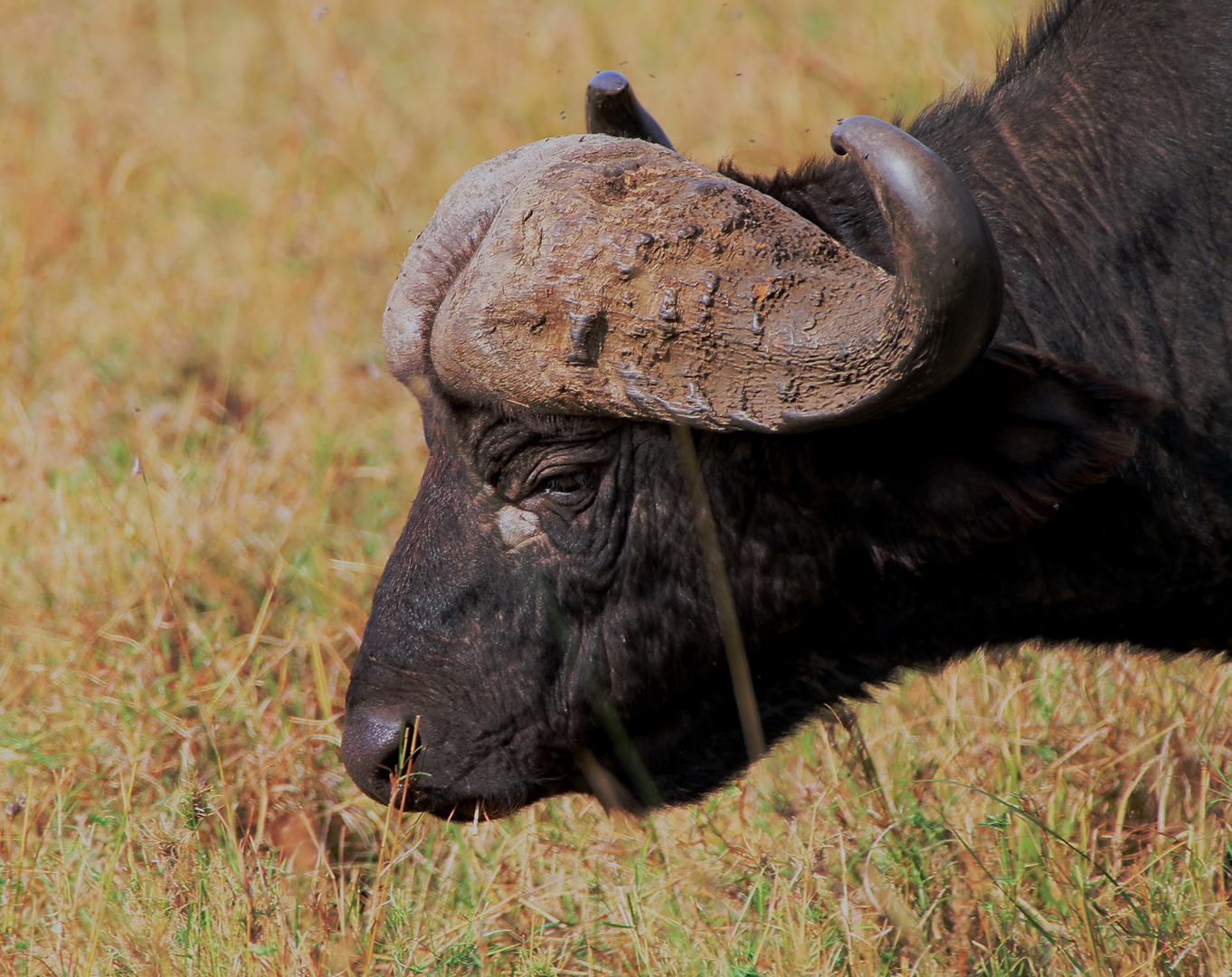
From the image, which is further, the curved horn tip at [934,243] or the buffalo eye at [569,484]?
the buffalo eye at [569,484]

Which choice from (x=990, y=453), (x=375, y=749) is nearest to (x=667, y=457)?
(x=990, y=453)

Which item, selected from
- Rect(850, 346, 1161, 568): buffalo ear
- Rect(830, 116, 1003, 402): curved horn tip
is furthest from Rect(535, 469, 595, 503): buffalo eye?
Rect(830, 116, 1003, 402): curved horn tip

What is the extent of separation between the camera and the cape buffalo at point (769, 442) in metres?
2.75

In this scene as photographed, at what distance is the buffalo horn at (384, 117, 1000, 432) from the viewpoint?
2580 mm

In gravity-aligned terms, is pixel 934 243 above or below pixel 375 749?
above

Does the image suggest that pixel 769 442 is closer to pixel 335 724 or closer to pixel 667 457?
pixel 667 457

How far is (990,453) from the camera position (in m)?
2.88

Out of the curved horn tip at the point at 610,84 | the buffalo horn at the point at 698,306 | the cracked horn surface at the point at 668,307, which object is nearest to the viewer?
the buffalo horn at the point at 698,306

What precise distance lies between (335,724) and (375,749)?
1.14 metres

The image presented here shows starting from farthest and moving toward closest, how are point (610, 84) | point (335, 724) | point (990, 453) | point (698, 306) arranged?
1. point (335, 724)
2. point (610, 84)
3. point (990, 453)
4. point (698, 306)

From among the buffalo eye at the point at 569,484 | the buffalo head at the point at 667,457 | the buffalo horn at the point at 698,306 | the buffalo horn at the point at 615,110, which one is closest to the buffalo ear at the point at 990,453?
the buffalo head at the point at 667,457

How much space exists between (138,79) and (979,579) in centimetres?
841

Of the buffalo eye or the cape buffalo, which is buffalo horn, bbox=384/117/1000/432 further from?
the buffalo eye

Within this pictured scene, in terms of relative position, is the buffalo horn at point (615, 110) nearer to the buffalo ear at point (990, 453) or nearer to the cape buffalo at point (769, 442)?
the cape buffalo at point (769, 442)
